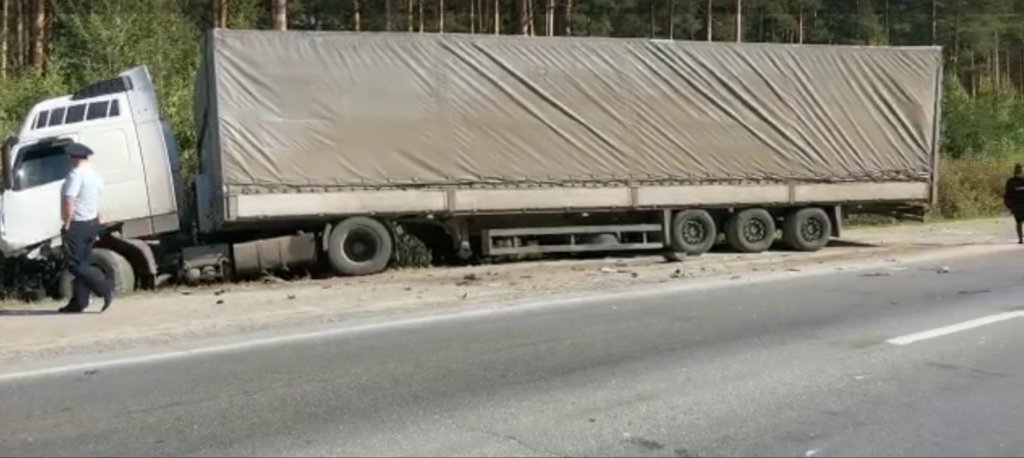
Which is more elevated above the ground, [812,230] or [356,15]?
[356,15]

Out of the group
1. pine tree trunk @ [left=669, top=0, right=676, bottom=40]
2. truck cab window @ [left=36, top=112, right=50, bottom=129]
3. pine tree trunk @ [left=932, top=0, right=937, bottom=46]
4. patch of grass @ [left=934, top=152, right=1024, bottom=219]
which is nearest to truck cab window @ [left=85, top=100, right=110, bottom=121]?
truck cab window @ [left=36, top=112, right=50, bottom=129]

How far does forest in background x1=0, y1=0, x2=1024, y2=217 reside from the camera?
26047mm

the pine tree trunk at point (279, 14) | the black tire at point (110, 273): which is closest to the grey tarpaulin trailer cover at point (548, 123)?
the black tire at point (110, 273)

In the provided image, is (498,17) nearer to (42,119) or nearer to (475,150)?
(475,150)

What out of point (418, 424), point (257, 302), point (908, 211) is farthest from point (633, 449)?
point (908, 211)

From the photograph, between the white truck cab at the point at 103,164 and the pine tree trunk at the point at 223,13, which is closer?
the white truck cab at the point at 103,164

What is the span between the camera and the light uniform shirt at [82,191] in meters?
10.2

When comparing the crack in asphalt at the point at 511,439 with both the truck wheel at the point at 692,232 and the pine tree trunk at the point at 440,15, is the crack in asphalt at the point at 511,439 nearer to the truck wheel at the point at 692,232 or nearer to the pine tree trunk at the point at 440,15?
the truck wheel at the point at 692,232

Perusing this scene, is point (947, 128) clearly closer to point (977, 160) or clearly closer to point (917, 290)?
point (977, 160)

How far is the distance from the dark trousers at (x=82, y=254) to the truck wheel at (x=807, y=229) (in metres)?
11.9

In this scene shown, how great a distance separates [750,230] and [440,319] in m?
8.84

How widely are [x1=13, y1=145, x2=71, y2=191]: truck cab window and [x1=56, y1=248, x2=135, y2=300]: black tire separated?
115cm

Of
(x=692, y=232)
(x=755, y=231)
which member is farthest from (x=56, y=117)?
(x=755, y=231)

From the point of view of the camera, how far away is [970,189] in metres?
29.9
